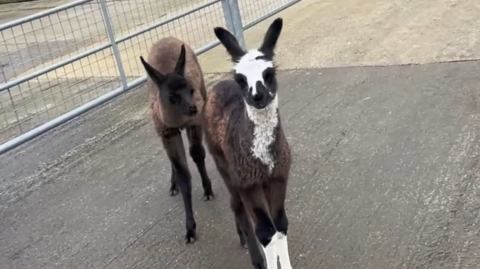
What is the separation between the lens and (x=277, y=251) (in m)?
3.55

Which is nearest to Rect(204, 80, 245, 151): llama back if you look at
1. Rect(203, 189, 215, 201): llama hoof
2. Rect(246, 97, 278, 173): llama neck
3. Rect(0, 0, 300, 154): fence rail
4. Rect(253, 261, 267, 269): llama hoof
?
Rect(246, 97, 278, 173): llama neck

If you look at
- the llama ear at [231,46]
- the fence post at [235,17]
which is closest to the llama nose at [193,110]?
the llama ear at [231,46]

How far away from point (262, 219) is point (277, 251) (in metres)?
0.23

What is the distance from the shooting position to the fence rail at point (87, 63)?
24.2 ft

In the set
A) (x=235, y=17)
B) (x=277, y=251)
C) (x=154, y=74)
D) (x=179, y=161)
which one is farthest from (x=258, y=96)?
(x=235, y=17)

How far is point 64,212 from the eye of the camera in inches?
209

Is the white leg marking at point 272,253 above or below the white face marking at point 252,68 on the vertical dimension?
below

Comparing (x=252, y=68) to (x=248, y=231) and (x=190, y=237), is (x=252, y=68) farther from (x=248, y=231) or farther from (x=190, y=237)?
(x=190, y=237)

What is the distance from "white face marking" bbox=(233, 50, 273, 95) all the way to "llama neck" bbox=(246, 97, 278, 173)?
0.15 metres

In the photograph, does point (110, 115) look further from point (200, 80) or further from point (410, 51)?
point (410, 51)

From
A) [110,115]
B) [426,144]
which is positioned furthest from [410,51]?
[110,115]

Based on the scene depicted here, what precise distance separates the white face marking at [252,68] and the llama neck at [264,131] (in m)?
0.15

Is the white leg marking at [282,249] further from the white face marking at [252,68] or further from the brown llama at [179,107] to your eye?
the brown llama at [179,107]

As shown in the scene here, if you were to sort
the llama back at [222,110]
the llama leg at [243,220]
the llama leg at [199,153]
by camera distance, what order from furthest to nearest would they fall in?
the llama leg at [199,153]
the llama leg at [243,220]
the llama back at [222,110]
